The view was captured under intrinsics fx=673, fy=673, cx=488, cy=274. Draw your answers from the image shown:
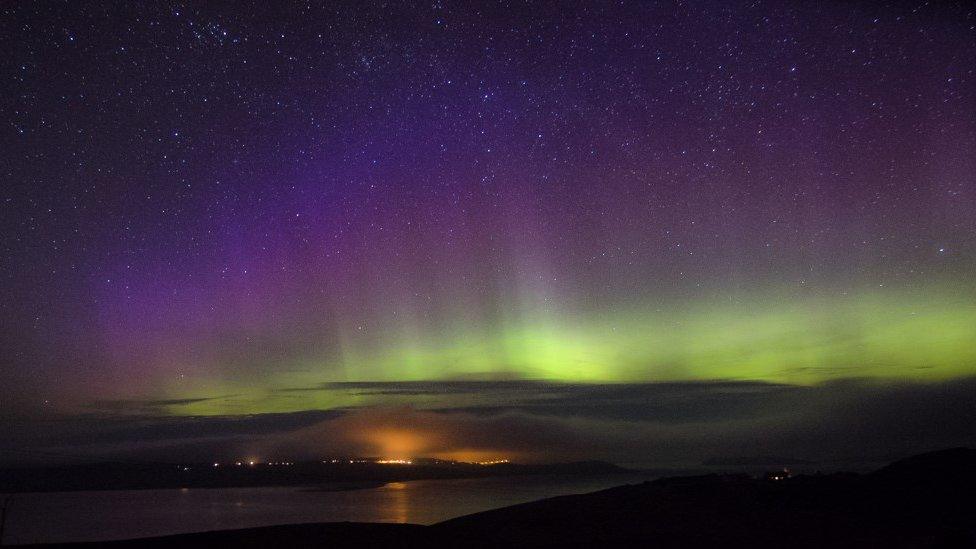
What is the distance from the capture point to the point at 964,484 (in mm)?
16281

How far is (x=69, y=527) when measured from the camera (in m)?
29.0

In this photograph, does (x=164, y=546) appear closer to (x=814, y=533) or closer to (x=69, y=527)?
(x=814, y=533)

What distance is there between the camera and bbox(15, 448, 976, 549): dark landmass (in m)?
13.5

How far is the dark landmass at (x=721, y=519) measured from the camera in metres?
13.5

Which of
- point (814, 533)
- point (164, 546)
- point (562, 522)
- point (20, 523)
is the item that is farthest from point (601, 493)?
point (20, 523)

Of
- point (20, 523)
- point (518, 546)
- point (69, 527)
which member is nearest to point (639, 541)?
point (518, 546)

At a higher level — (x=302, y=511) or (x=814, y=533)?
(x=814, y=533)

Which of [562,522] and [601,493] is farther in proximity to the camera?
[601,493]

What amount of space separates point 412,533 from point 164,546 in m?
5.04

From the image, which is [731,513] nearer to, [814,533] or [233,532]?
[814,533]

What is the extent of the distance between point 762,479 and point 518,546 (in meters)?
9.52

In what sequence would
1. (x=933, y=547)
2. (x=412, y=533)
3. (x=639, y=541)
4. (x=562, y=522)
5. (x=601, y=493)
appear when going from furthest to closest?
(x=601, y=493), (x=562, y=522), (x=412, y=533), (x=639, y=541), (x=933, y=547)

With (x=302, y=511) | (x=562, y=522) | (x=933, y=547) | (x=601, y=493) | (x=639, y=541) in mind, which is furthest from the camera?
(x=302, y=511)

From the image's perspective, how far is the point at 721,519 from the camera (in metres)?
15.0
